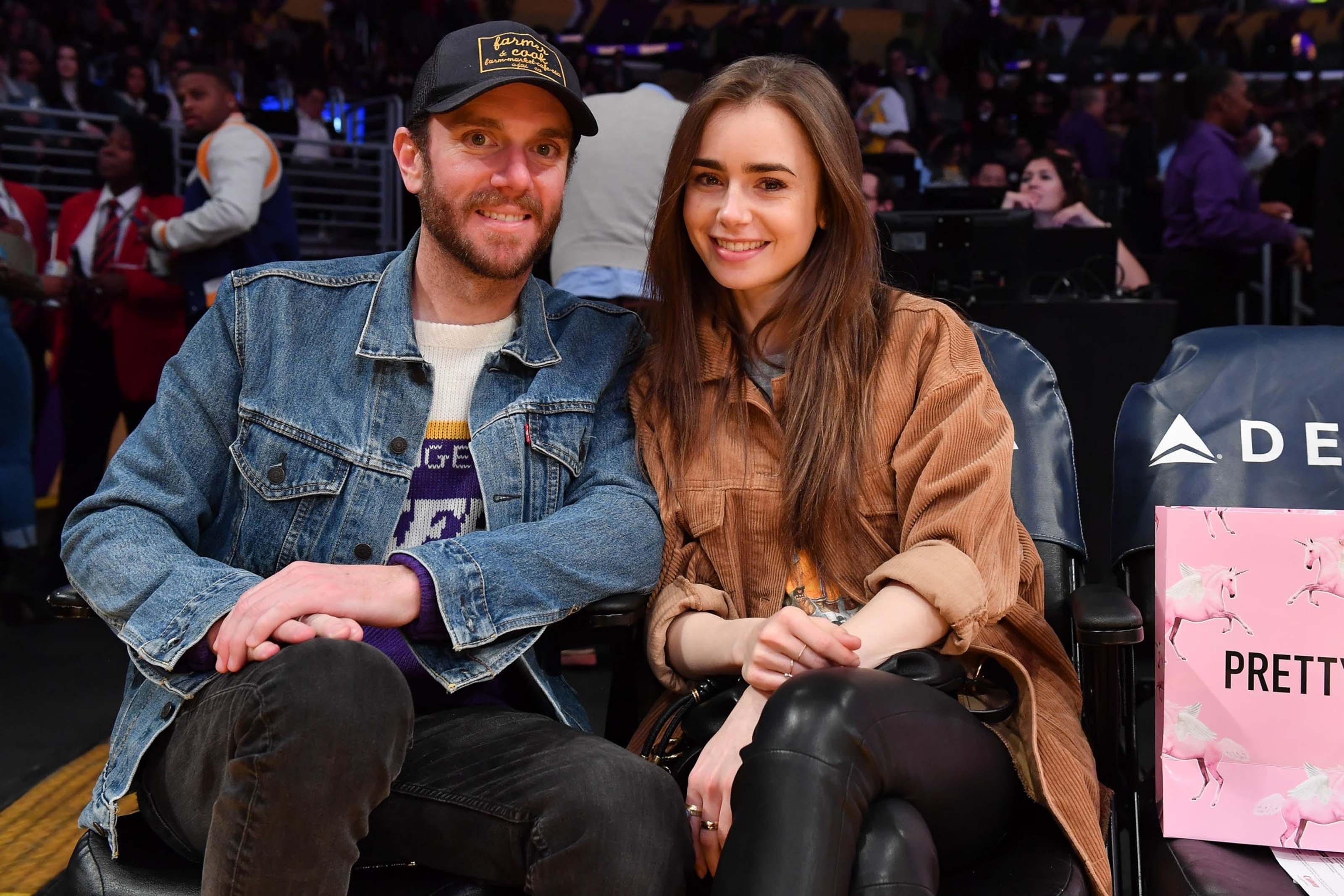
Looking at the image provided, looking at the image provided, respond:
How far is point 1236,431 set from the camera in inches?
82.4

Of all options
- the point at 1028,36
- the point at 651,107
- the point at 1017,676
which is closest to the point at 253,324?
the point at 1017,676

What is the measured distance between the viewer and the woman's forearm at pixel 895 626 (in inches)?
63.8

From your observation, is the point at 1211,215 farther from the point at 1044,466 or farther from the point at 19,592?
the point at 19,592

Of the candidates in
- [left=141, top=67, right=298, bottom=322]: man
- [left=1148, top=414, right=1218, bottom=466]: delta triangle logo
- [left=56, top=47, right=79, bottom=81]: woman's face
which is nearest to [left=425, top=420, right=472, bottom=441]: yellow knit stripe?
[left=1148, top=414, right=1218, bottom=466]: delta triangle logo

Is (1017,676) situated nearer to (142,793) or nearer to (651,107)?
(142,793)

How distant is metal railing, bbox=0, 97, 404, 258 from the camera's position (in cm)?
628

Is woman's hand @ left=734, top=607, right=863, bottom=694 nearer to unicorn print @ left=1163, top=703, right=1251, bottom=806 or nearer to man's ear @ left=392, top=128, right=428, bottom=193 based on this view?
unicorn print @ left=1163, top=703, right=1251, bottom=806

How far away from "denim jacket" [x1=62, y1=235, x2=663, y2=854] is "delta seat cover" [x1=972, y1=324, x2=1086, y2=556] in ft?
2.01

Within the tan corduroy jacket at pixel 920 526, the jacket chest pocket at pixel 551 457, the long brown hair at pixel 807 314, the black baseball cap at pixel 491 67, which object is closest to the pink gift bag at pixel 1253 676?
the tan corduroy jacket at pixel 920 526

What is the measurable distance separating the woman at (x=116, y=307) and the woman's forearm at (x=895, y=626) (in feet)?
10.6

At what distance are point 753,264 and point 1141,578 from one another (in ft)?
2.69

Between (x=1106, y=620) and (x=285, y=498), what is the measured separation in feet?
3.70

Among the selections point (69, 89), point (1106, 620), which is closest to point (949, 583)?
point (1106, 620)

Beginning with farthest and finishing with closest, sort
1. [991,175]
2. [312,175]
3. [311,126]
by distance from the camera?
1. [311,126]
2. [991,175]
3. [312,175]
